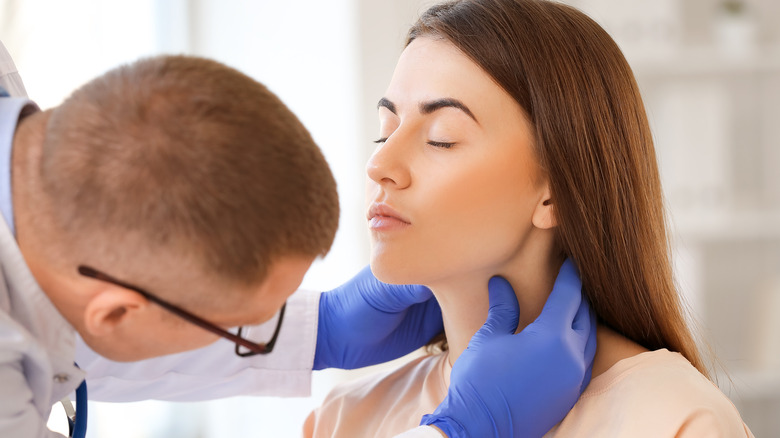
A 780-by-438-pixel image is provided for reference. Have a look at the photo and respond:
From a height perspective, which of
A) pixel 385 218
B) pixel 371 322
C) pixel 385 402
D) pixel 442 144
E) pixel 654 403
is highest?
pixel 442 144

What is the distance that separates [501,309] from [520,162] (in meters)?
0.23

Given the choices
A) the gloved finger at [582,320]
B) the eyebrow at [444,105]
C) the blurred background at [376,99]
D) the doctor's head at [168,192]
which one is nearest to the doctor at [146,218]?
the doctor's head at [168,192]

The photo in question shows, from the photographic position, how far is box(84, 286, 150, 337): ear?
0.75 meters

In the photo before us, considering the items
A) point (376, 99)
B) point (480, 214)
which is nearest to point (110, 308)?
point (480, 214)

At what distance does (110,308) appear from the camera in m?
0.76

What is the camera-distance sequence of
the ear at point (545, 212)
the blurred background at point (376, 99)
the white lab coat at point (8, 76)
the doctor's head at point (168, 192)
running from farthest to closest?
the blurred background at point (376, 99)
the ear at point (545, 212)
the white lab coat at point (8, 76)
the doctor's head at point (168, 192)

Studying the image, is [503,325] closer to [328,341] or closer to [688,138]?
[328,341]

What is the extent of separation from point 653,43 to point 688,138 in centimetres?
35

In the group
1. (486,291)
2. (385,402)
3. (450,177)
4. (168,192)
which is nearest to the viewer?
(168,192)

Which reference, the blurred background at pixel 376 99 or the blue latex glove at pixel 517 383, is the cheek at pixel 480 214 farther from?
the blurred background at pixel 376 99

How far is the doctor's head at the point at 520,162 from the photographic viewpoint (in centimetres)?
111

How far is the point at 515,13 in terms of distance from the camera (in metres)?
1.16

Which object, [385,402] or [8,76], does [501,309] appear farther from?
[8,76]

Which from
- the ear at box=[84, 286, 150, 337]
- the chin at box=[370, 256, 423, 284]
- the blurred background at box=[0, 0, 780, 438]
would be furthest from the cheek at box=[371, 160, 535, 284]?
the blurred background at box=[0, 0, 780, 438]
